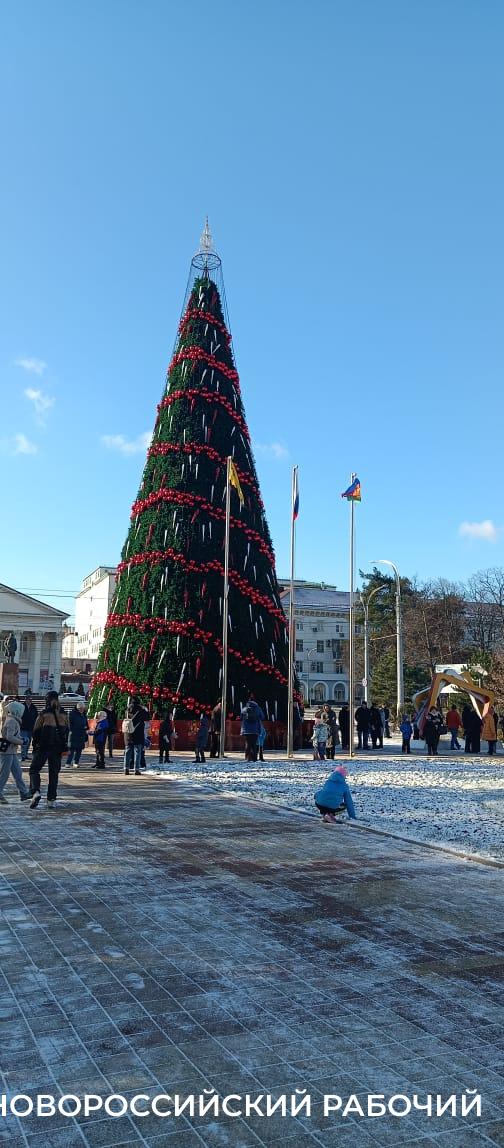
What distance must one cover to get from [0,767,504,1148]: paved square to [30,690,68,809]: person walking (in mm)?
3129

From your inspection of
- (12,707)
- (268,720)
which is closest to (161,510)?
(268,720)

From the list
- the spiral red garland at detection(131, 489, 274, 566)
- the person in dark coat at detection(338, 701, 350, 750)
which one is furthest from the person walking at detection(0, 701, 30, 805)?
the person in dark coat at detection(338, 701, 350, 750)

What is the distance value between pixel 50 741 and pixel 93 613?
112 m

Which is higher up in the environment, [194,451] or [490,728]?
[194,451]

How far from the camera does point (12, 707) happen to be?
1258cm

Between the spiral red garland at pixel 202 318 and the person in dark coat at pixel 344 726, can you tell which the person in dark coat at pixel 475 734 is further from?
the spiral red garland at pixel 202 318

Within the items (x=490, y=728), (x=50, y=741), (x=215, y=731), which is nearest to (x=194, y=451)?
(x=215, y=731)

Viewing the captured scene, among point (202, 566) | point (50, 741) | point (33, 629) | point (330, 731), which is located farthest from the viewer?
point (33, 629)

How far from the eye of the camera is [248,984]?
5.05 meters

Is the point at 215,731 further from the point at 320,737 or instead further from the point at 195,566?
the point at 195,566

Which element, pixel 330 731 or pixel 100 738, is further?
pixel 330 731

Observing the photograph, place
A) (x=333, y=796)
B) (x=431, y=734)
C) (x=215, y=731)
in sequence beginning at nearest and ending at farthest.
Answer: (x=333, y=796) → (x=215, y=731) → (x=431, y=734)

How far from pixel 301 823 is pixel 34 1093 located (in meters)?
8.32

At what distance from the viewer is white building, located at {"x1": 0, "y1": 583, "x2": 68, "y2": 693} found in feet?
306
